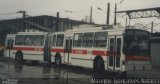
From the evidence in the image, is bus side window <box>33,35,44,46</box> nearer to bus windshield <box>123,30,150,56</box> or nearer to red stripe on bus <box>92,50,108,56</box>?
red stripe on bus <box>92,50,108,56</box>

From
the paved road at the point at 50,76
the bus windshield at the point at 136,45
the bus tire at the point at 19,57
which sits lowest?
the paved road at the point at 50,76

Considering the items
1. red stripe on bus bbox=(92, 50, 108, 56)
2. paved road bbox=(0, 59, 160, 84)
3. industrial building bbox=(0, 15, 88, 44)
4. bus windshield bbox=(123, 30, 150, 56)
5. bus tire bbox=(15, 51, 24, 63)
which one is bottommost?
paved road bbox=(0, 59, 160, 84)

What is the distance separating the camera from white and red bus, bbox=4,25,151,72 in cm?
2031

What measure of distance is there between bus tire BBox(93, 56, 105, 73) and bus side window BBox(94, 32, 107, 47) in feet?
2.91

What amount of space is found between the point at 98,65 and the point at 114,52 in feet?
6.97

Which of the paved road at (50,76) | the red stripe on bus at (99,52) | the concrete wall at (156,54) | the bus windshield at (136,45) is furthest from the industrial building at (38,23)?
the bus windshield at (136,45)

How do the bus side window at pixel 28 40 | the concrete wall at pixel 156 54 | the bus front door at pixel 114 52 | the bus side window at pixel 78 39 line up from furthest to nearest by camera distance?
the concrete wall at pixel 156 54
the bus side window at pixel 28 40
the bus side window at pixel 78 39
the bus front door at pixel 114 52

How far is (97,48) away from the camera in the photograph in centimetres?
2278

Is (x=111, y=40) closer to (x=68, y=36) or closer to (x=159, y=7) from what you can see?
(x=68, y=36)

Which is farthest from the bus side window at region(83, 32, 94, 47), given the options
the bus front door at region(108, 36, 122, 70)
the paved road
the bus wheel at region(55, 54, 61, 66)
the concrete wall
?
the concrete wall

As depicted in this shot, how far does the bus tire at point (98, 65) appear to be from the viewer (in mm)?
22359

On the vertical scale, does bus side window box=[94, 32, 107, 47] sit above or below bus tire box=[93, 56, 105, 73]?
above

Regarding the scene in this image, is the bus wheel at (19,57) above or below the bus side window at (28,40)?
below

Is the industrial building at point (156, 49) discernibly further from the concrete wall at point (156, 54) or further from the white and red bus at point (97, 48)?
the white and red bus at point (97, 48)
